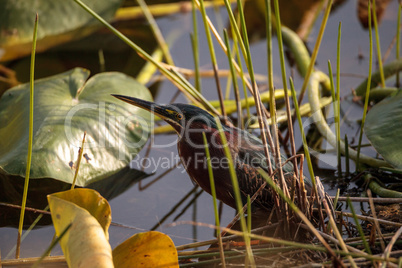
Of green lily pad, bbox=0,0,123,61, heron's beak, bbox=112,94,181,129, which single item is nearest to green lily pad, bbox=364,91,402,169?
heron's beak, bbox=112,94,181,129

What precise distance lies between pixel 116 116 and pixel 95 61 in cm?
206

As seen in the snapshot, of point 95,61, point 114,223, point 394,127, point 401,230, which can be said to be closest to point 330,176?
point 394,127

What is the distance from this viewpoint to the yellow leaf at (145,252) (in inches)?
112

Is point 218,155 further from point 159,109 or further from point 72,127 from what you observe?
point 72,127

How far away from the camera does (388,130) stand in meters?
3.76

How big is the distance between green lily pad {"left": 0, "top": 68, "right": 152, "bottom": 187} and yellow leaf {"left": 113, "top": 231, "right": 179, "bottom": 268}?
113cm

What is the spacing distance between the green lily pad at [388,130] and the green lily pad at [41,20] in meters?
3.21

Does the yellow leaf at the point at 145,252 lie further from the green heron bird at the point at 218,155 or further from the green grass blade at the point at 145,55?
the green grass blade at the point at 145,55

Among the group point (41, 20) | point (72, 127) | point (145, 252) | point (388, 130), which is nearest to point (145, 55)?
point (72, 127)

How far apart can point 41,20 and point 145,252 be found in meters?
3.46

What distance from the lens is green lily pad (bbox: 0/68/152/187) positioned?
12.5ft

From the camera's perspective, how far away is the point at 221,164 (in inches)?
147

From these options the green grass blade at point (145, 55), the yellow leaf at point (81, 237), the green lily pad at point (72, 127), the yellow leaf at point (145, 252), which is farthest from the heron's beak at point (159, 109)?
the yellow leaf at point (81, 237)

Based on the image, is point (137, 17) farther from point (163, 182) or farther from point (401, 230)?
point (401, 230)
